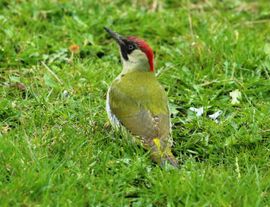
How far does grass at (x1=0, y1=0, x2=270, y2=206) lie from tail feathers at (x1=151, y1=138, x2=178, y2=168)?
3.7 inches

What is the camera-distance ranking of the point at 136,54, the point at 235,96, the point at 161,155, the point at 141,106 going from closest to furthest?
the point at 161,155, the point at 141,106, the point at 136,54, the point at 235,96

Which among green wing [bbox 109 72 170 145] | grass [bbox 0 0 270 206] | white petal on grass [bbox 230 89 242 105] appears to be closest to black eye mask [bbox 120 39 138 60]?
green wing [bbox 109 72 170 145]

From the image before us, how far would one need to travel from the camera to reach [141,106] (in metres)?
5.43

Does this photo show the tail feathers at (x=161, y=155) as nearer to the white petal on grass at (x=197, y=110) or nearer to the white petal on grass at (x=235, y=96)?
the white petal on grass at (x=197, y=110)

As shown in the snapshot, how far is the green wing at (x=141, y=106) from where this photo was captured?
524 centimetres

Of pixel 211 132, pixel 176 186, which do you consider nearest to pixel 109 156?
pixel 176 186

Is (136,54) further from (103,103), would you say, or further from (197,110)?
(197,110)

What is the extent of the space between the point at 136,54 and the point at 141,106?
66cm

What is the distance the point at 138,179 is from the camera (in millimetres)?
4871

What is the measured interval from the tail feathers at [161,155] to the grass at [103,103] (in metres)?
0.09

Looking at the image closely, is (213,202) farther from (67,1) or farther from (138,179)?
(67,1)

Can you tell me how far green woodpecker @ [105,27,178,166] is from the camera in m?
5.15

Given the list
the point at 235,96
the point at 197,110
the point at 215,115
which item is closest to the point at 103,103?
the point at 197,110

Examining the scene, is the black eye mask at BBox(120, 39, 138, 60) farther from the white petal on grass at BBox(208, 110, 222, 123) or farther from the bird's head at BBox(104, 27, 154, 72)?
the white petal on grass at BBox(208, 110, 222, 123)
